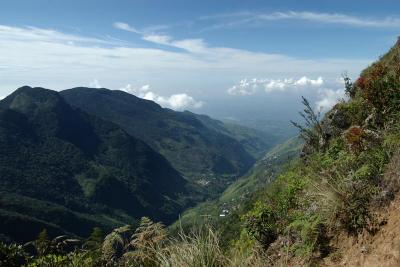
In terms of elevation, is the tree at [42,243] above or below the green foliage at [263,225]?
above

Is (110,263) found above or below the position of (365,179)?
below

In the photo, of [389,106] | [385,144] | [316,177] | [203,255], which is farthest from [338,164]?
[203,255]

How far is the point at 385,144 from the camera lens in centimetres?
868

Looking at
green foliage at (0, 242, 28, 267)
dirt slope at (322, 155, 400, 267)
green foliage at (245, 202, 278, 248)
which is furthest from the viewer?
green foliage at (245, 202, 278, 248)

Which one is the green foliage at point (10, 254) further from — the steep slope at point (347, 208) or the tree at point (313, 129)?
the tree at point (313, 129)

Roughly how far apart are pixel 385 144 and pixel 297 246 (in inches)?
111

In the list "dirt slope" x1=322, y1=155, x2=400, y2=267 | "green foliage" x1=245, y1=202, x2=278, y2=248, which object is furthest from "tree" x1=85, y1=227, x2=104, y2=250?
"dirt slope" x1=322, y1=155, x2=400, y2=267

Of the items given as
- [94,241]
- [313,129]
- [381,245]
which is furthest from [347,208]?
[313,129]

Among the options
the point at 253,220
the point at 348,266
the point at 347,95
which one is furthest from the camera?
the point at 347,95

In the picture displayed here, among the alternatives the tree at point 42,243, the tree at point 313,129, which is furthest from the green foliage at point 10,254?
the tree at point 313,129

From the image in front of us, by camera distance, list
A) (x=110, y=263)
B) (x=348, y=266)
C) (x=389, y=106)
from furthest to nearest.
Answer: (x=389, y=106) < (x=110, y=263) < (x=348, y=266)

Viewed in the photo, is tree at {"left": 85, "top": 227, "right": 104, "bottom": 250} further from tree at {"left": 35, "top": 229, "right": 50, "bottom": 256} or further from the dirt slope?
the dirt slope

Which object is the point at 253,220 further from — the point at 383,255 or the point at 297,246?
the point at 383,255

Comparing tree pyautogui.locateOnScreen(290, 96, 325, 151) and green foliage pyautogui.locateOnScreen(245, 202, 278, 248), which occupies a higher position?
tree pyautogui.locateOnScreen(290, 96, 325, 151)
